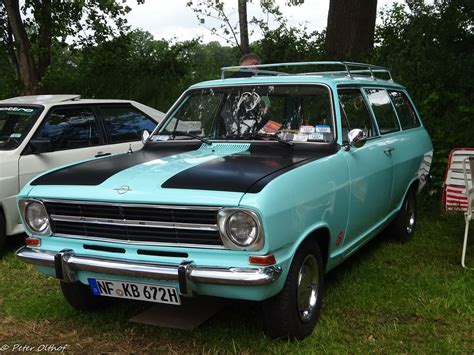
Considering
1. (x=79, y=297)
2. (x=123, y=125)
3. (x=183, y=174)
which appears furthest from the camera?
(x=123, y=125)

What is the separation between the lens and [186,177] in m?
3.40

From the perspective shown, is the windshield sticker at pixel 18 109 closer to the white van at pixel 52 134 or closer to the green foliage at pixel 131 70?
the white van at pixel 52 134

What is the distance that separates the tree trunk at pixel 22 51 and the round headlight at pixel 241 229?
895 cm

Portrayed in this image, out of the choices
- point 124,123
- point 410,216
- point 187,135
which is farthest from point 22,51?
point 410,216

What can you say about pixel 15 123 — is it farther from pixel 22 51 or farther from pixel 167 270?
pixel 22 51

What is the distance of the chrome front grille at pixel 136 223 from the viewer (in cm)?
317

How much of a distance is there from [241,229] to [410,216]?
11.4 feet

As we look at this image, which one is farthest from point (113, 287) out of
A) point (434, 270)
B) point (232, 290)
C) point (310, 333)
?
point (434, 270)

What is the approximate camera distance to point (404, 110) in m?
5.97

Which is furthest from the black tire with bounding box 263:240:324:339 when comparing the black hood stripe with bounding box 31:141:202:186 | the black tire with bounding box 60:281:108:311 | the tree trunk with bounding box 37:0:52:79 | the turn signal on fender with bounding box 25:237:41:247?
the tree trunk with bounding box 37:0:52:79

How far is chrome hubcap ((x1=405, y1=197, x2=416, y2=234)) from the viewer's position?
5.90 meters

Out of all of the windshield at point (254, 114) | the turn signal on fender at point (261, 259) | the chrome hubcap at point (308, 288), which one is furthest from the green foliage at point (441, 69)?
the turn signal on fender at point (261, 259)

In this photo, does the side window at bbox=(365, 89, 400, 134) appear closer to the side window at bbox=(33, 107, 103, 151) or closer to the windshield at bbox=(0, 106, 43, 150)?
the side window at bbox=(33, 107, 103, 151)

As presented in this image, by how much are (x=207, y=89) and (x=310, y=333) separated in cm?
236
